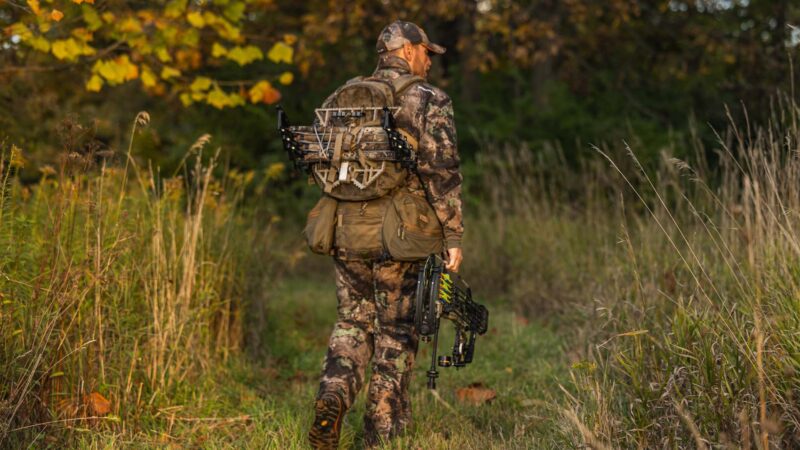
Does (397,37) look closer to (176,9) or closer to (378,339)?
(378,339)

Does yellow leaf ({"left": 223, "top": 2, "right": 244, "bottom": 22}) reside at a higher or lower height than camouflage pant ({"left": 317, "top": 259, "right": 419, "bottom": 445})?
higher

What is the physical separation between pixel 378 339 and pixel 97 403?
1459mm

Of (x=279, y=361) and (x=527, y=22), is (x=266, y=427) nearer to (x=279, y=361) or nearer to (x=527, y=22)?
(x=279, y=361)

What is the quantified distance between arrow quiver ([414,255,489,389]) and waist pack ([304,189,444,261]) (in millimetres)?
125

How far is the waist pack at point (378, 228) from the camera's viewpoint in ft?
15.6

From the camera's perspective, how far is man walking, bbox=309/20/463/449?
4844mm

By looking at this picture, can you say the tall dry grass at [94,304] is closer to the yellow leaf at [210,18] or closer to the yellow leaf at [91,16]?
the yellow leaf at [91,16]

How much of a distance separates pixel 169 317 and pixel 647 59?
43.3ft

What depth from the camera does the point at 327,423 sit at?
4.59 metres

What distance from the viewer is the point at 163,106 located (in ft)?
59.6

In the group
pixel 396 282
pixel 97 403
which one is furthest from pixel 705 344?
pixel 97 403

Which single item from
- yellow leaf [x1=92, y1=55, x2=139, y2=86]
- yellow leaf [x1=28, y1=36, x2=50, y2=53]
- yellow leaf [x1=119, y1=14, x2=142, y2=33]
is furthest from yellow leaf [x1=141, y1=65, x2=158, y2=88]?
yellow leaf [x1=28, y1=36, x2=50, y2=53]

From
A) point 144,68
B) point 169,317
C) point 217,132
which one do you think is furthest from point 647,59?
point 169,317

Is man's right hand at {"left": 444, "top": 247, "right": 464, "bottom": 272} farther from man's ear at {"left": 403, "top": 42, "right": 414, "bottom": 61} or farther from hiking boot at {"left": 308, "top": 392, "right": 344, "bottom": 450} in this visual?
man's ear at {"left": 403, "top": 42, "right": 414, "bottom": 61}
